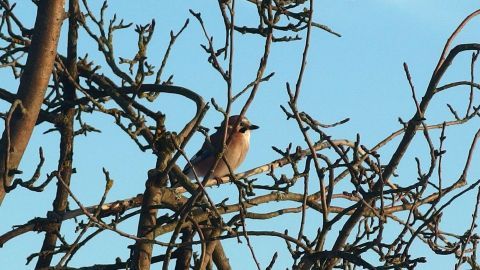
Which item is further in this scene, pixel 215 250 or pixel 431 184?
pixel 215 250

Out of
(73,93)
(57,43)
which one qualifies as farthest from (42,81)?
(73,93)

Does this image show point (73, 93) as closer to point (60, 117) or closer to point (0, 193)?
point (60, 117)

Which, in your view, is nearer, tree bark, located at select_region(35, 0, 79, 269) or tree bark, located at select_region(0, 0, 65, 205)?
tree bark, located at select_region(0, 0, 65, 205)

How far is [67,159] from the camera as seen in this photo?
607 centimetres

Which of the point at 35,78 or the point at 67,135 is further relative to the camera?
the point at 67,135

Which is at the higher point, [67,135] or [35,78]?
[67,135]

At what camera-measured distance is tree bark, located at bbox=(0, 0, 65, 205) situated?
510cm

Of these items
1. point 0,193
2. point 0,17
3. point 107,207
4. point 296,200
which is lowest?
point 0,193

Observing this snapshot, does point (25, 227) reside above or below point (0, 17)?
below

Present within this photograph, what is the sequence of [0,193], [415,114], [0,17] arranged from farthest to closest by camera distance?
[0,17] → [415,114] → [0,193]

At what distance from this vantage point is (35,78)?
5.18 metres

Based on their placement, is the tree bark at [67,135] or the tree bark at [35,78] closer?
the tree bark at [35,78]

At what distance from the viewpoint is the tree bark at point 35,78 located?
5.10m

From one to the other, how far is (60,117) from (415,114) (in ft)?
7.60
